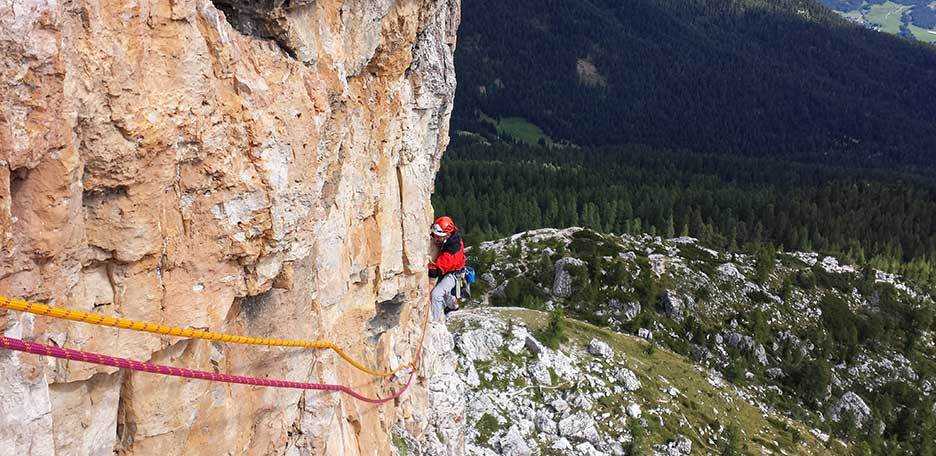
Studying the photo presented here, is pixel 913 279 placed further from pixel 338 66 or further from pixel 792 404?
pixel 338 66

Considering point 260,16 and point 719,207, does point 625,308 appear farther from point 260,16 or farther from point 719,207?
point 719,207

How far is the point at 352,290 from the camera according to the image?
15086 mm

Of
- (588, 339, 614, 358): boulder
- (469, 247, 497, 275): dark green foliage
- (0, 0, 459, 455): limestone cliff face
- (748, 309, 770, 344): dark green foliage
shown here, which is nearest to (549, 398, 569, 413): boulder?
(588, 339, 614, 358): boulder

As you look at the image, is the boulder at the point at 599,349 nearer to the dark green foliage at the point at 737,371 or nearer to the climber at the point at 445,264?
the dark green foliage at the point at 737,371

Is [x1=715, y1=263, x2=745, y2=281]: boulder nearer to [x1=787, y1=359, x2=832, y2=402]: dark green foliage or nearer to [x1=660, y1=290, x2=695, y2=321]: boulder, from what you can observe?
[x1=660, y1=290, x2=695, y2=321]: boulder

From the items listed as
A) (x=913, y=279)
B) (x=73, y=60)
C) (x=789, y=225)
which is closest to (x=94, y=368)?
(x=73, y=60)

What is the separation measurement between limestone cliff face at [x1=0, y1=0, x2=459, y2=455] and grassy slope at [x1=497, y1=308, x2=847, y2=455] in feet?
109

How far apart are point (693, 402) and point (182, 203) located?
46.8 m

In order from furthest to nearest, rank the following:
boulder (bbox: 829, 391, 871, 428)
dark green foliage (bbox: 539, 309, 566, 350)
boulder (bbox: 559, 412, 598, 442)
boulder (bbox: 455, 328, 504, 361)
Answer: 1. boulder (bbox: 829, 391, 871, 428)
2. dark green foliage (bbox: 539, 309, 566, 350)
3. boulder (bbox: 455, 328, 504, 361)
4. boulder (bbox: 559, 412, 598, 442)

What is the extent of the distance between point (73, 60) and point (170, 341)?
3667 millimetres

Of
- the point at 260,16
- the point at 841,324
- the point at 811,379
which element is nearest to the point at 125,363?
the point at 260,16

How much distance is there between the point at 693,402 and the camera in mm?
49750

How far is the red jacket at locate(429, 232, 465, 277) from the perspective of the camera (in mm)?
21438

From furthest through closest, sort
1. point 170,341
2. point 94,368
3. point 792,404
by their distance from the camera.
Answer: point 792,404, point 170,341, point 94,368
